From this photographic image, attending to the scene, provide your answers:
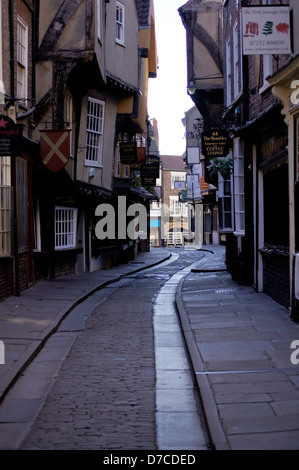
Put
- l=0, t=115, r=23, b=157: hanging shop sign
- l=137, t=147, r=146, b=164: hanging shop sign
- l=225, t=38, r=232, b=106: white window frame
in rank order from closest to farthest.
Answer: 1. l=0, t=115, r=23, b=157: hanging shop sign
2. l=225, t=38, r=232, b=106: white window frame
3. l=137, t=147, r=146, b=164: hanging shop sign

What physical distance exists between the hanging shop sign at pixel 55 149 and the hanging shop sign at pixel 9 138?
91.4 inches

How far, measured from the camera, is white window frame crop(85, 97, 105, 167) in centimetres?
2038

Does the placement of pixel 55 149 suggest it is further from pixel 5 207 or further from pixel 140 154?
pixel 140 154

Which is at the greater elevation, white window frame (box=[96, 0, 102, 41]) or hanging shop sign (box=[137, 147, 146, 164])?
white window frame (box=[96, 0, 102, 41])

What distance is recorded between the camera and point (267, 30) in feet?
34.4

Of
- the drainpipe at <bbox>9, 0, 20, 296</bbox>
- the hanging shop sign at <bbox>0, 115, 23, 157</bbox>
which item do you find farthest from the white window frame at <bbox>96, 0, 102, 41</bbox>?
the hanging shop sign at <bbox>0, 115, 23, 157</bbox>

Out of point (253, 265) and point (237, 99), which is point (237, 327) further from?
→ point (237, 99)

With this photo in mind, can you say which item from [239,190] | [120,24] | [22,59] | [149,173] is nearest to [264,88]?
[239,190]

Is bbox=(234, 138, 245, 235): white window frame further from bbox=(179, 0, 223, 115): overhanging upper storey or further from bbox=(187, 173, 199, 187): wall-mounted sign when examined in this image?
bbox=(187, 173, 199, 187): wall-mounted sign

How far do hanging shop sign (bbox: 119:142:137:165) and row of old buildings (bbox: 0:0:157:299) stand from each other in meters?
0.04

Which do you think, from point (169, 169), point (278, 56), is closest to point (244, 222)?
point (278, 56)

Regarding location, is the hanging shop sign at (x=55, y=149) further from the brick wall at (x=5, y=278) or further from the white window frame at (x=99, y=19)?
the white window frame at (x=99, y=19)

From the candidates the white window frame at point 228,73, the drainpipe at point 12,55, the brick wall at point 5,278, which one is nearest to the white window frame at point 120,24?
the white window frame at point 228,73

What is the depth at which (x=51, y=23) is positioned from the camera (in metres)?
16.2
